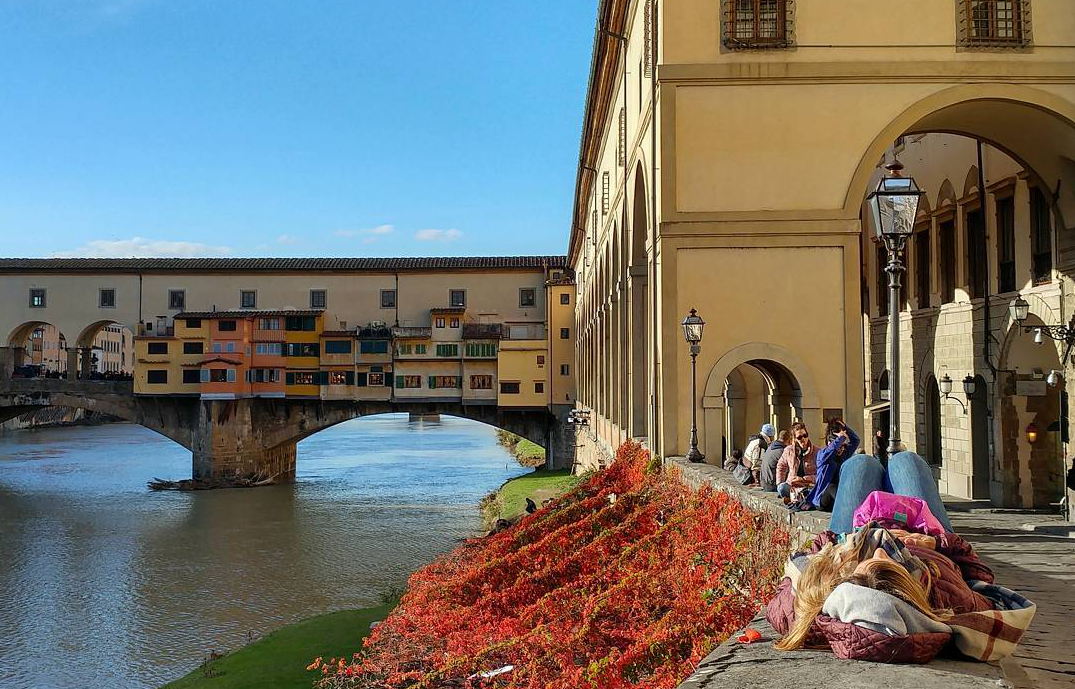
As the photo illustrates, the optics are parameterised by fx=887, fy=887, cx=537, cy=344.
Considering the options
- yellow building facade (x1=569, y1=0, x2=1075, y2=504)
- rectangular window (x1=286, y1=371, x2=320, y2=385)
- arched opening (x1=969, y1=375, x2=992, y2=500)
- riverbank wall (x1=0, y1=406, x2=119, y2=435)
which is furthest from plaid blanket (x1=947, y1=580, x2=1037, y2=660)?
riverbank wall (x1=0, y1=406, x2=119, y2=435)

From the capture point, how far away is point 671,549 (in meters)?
11.1

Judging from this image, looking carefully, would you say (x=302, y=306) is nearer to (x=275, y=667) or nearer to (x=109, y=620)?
(x=109, y=620)

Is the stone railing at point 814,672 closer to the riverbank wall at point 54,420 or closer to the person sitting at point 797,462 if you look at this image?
the person sitting at point 797,462

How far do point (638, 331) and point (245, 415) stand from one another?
1259 inches

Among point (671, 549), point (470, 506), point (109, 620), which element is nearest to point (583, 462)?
point (470, 506)

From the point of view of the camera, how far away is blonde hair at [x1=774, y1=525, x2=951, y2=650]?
3.99m

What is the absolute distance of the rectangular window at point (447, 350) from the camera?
152 feet

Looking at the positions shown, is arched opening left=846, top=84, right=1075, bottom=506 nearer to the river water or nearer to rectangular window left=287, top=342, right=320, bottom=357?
the river water

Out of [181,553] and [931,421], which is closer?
[931,421]

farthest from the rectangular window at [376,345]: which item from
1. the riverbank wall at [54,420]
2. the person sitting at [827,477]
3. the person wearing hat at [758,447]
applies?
the riverbank wall at [54,420]

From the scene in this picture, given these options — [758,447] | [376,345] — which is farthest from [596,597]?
[376,345]

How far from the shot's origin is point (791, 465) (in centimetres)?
941

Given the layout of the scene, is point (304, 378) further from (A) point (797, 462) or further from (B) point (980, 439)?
(A) point (797, 462)

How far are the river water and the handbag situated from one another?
621 inches
